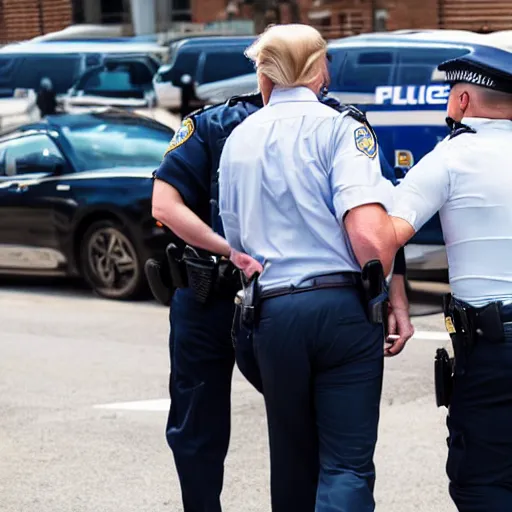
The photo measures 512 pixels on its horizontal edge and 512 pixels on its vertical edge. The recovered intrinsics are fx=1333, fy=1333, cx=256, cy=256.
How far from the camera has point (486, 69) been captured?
3.63 m

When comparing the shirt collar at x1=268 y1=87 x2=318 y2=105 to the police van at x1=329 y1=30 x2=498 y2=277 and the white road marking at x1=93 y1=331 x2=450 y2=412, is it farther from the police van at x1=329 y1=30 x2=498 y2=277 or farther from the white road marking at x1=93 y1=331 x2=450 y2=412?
the police van at x1=329 y1=30 x2=498 y2=277

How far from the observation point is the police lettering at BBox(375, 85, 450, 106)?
9.73 m

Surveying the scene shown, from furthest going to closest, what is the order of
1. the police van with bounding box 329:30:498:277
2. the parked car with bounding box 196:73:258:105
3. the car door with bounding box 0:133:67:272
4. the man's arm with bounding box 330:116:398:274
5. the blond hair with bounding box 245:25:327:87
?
1. the parked car with bounding box 196:73:258:105
2. the car door with bounding box 0:133:67:272
3. the police van with bounding box 329:30:498:277
4. the blond hair with bounding box 245:25:327:87
5. the man's arm with bounding box 330:116:398:274

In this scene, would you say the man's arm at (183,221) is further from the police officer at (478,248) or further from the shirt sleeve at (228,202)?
the police officer at (478,248)

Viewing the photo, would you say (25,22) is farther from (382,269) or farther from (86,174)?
(382,269)

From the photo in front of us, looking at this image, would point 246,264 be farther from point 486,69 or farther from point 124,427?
point 124,427

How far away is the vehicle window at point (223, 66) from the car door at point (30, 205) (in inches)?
120

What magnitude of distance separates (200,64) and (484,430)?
10.9m

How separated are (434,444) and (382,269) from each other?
247cm

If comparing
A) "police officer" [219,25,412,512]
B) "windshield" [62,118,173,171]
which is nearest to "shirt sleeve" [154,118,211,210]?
"police officer" [219,25,412,512]

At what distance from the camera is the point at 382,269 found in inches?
141

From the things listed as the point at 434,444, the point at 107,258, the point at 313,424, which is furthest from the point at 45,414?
the point at 107,258

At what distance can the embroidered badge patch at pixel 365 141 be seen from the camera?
3.64 meters

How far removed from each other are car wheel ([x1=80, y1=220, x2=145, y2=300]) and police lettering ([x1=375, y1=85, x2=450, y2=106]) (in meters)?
2.21
